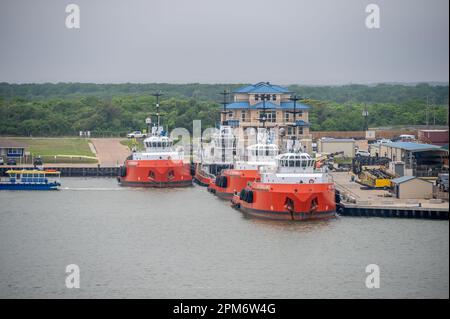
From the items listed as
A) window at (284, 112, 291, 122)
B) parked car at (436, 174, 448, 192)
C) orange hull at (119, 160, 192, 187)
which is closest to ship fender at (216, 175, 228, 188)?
orange hull at (119, 160, 192, 187)

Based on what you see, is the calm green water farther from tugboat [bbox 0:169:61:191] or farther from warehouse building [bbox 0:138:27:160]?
warehouse building [bbox 0:138:27:160]

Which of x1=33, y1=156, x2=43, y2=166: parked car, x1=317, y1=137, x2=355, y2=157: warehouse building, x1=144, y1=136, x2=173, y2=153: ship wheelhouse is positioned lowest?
x1=33, y1=156, x2=43, y2=166: parked car

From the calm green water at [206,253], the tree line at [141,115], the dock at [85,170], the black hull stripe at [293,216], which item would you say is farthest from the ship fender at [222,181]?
the tree line at [141,115]

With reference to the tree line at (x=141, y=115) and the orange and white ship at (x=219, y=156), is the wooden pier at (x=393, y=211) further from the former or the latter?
the tree line at (x=141, y=115)

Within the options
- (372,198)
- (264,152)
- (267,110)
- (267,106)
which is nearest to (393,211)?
(372,198)

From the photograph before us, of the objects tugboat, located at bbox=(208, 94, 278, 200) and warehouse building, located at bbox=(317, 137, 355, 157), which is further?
warehouse building, located at bbox=(317, 137, 355, 157)

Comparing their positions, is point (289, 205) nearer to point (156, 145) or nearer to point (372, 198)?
point (372, 198)

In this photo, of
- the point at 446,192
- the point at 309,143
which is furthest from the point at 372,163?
the point at 446,192
